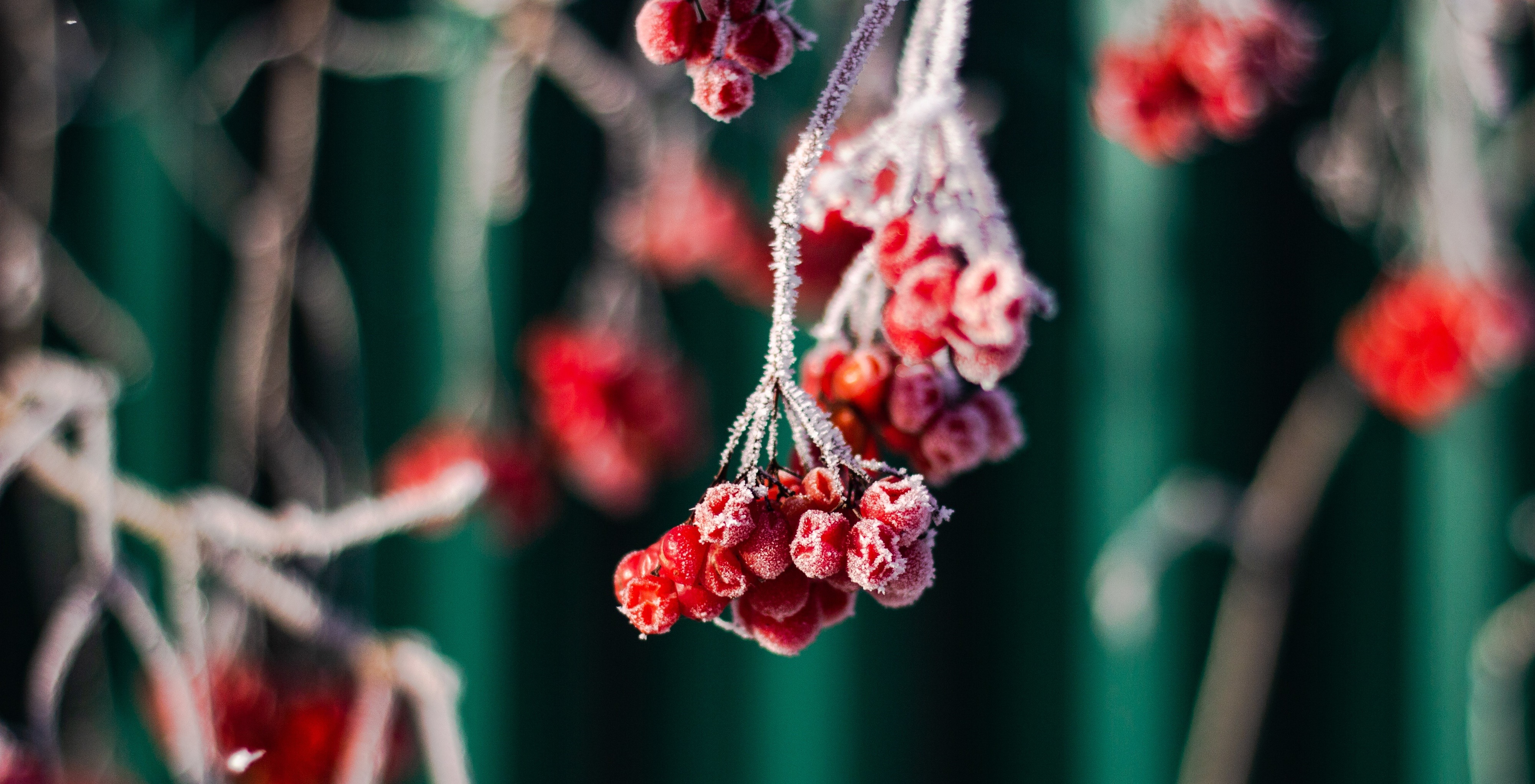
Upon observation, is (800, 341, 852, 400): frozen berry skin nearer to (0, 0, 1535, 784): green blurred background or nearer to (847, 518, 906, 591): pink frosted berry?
(847, 518, 906, 591): pink frosted berry

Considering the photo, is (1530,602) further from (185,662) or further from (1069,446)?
(185,662)

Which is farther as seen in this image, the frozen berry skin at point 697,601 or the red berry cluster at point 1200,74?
the red berry cluster at point 1200,74

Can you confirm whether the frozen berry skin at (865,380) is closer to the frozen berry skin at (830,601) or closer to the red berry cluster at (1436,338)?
the frozen berry skin at (830,601)

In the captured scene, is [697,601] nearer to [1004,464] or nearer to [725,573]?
[725,573]

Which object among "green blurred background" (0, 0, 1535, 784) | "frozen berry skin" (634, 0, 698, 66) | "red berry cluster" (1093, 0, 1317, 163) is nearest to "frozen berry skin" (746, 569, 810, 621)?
"frozen berry skin" (634, 0, 698, 66)

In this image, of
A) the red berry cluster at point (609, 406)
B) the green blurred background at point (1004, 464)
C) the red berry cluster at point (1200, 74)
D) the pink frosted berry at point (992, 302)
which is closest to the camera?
the pink frosted berry at point (992, 302)

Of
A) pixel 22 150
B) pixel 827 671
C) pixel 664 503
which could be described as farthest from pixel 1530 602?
pixel 22 150

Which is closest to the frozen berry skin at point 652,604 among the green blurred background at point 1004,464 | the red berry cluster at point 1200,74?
the red berry cluster at point 1200,74

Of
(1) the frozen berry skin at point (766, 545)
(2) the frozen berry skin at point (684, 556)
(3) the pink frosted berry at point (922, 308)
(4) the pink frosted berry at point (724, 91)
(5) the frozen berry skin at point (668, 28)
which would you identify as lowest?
(2) the frozen berry skin at point (684, 556)
